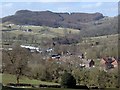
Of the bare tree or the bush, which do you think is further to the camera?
the bare tree

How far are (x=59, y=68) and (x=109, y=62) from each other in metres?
20.8

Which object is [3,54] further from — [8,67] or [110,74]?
[110,74]

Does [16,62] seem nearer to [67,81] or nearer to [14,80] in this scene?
[14,80]

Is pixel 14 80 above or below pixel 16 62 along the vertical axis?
below

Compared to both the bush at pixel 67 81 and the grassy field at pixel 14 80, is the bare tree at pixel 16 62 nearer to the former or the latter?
the grassy field at pixel 14 80

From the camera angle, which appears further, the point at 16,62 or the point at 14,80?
the point at 14,80

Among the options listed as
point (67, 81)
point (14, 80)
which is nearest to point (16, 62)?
point (14, 80)

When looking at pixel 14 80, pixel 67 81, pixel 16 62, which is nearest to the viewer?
pixel 67 81

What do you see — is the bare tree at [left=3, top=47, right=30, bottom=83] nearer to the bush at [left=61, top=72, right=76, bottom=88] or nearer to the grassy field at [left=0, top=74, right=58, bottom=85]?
the grassy field at [left=0, top=74, right=58, bottom=85]

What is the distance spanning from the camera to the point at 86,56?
66.1 meters

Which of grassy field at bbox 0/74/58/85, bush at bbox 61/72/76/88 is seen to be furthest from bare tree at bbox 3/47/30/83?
bush at bbox 61/72/76/88

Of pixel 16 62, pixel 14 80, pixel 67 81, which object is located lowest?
pixel 14 80

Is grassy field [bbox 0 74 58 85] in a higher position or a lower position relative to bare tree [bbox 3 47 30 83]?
lower

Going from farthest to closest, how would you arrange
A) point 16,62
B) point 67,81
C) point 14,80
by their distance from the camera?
point 14,80 < point 16,62 < point 67,81
